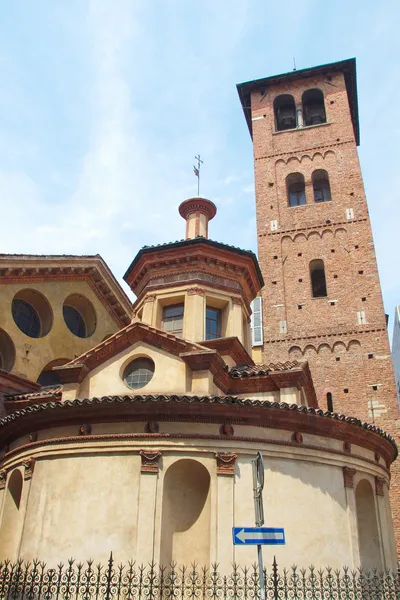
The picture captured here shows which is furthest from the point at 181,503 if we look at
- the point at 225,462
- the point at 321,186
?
the point at 321,186

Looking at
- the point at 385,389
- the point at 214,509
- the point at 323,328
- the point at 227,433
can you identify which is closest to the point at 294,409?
the point at 227,433

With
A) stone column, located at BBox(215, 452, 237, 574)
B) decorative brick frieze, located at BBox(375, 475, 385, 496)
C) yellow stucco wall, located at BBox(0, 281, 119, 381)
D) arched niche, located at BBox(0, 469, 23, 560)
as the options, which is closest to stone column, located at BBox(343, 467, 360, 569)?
decorative brick frieze, located at BBox(375, 475, 385, 496)

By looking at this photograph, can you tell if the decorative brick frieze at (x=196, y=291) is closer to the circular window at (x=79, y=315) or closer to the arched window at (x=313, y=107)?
the circular window at (x=79, y=315)

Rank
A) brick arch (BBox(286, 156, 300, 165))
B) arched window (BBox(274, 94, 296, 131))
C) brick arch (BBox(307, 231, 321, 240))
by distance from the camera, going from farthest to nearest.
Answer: arched window (BBox(274, 94, 296, 131)) → brick arch (BBox(286, 156, 300, 165)) → brick arch (BBox(307, 231, 321, 240))

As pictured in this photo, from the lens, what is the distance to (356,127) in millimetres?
40031

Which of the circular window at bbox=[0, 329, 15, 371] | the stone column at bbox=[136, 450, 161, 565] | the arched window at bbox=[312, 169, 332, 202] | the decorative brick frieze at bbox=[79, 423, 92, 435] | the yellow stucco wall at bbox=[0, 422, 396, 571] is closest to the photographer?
the stone column at bbox=[136, 450, 161, 565]

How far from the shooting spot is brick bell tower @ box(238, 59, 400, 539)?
86.5ft

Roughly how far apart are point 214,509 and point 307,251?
2035cm

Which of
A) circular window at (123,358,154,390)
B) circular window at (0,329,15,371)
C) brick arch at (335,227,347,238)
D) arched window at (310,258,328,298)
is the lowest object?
circular window at (123,358,154,390)

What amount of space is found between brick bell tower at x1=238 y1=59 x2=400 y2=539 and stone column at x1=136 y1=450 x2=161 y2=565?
44.8 feet

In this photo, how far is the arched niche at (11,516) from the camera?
14031mm

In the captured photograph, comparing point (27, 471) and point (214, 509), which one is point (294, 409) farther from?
point (27, 471)

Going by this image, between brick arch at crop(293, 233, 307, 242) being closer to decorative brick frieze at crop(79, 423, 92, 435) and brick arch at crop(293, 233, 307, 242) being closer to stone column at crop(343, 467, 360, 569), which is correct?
stone column at crop(343, 467, 360, 569)

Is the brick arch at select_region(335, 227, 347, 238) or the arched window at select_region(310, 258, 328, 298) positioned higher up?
the brick arch at select_region(335, 227, 347, 238)
